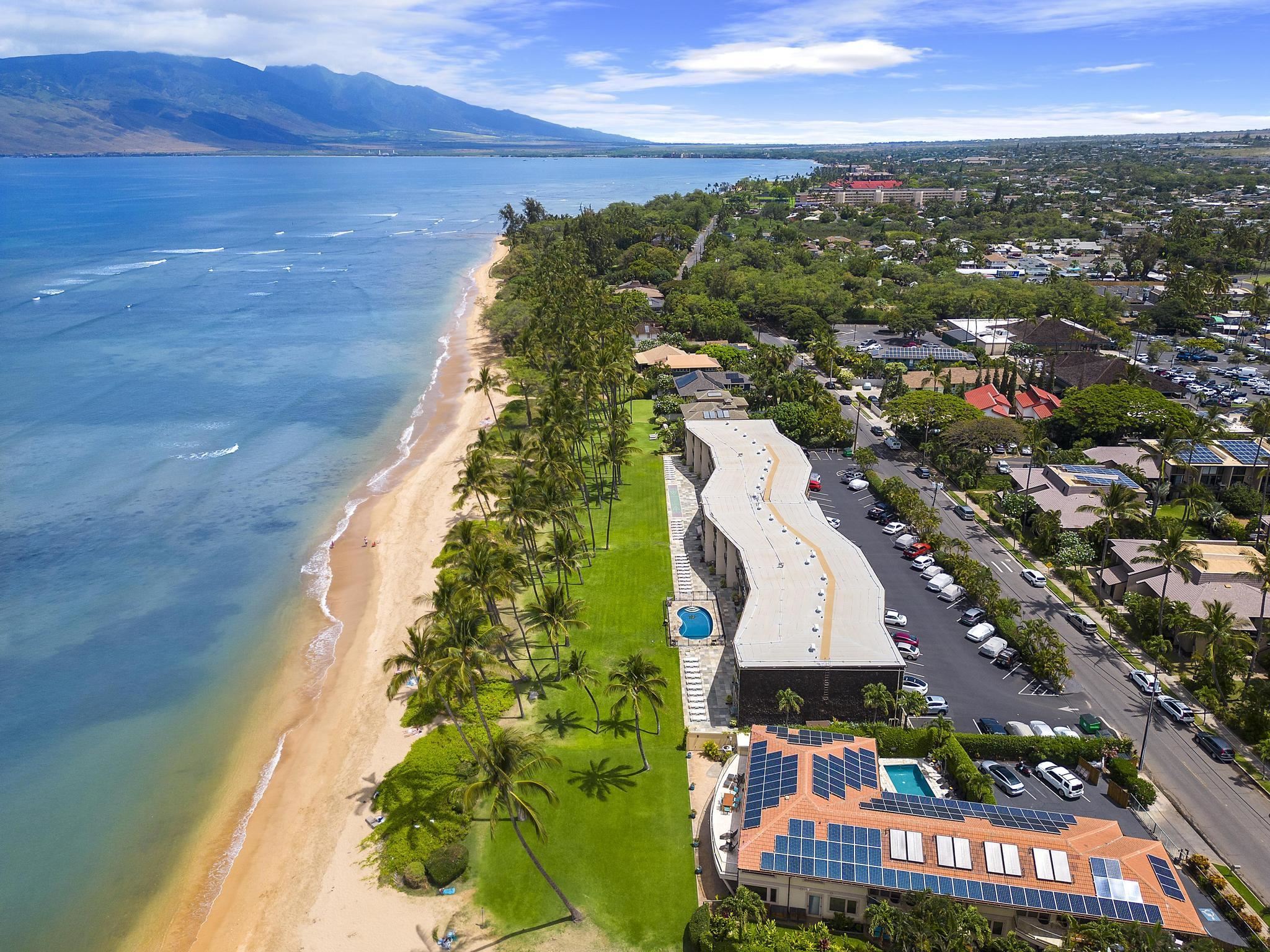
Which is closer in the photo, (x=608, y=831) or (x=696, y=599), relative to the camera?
(x=608, y=831)

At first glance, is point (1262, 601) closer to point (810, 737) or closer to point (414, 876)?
point (810, 737)

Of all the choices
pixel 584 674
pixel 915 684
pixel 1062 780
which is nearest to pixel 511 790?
pixel 584 674

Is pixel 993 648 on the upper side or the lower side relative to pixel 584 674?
lower

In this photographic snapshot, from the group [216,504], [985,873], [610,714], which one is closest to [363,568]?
[216,504]

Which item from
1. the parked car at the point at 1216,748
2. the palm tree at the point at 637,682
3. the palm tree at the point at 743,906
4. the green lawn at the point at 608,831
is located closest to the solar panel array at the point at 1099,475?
the parked car at the point at 1216,748

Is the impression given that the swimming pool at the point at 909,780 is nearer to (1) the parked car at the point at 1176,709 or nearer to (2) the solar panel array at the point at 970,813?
(2) the solar panel array at the point at 970,813

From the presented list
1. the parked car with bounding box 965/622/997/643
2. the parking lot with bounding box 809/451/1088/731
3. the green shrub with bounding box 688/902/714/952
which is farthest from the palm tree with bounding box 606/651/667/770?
the parked car with bounding box 965/622/997/643

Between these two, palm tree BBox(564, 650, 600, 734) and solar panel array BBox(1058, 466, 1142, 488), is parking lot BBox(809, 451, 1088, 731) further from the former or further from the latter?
palm tree BBox(564, 650, 600, 734)
